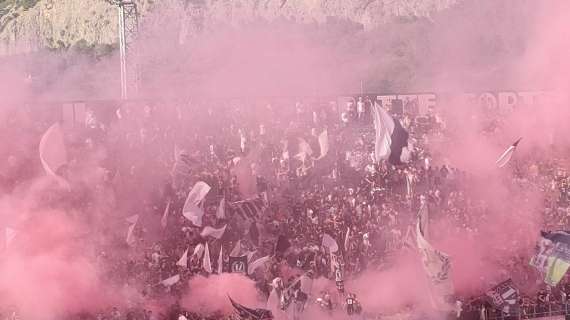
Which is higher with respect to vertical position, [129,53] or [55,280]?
[129,53]

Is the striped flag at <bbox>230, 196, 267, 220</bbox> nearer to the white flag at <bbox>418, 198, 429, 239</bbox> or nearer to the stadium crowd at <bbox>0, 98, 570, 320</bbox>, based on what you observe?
the stadium crowd at <bbox>0, 98, 570, 320</bbox>

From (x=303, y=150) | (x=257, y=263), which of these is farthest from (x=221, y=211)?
(x=303, y=150)

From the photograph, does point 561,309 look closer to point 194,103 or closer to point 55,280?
point 194,103

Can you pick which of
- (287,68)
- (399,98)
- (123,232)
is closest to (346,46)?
(287,68)

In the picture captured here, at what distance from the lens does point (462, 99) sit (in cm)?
1680

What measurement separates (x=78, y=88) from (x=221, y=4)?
49.2ft

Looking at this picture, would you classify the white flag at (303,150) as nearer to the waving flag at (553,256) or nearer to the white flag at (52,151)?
the white flag at (52,151)

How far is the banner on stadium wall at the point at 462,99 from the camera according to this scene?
53.2ft

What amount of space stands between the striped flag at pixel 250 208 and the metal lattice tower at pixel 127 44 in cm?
423

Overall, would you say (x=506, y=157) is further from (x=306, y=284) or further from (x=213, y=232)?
(x=213, y=232)

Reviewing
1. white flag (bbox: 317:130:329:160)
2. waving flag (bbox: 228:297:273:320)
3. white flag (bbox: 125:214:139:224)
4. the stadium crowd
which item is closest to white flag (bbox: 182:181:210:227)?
the stadium crowd

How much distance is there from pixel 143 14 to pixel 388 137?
22.3 metres

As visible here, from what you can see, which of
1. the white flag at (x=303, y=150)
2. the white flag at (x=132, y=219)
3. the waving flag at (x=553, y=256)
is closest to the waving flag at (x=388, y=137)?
the white flag at (x=303, y=150)

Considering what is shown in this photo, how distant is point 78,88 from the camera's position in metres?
24.1
